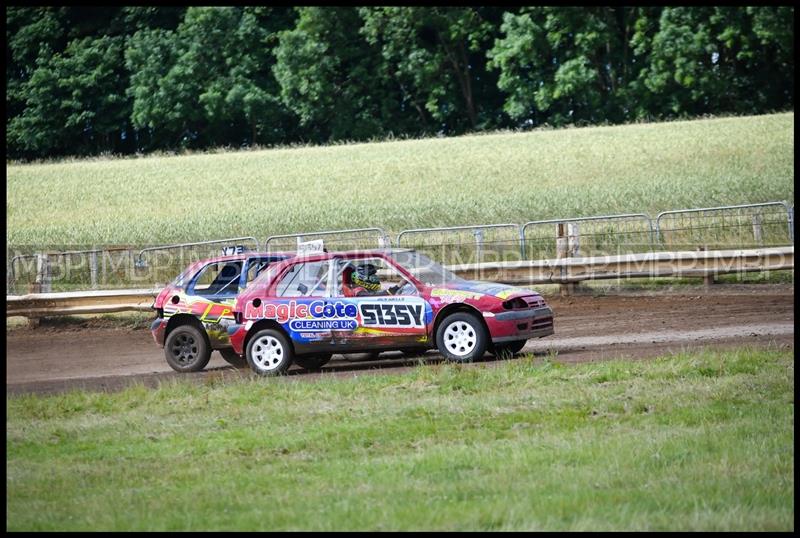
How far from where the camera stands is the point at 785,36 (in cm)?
5203

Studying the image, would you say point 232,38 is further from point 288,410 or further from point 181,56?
point 288,410

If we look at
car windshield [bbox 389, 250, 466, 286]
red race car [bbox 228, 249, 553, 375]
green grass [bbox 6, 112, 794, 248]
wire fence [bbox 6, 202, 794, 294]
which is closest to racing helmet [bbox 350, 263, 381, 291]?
red race car [bbox 228, 249, 553, 375]

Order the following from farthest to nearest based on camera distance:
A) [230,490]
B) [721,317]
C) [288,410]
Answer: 1. [721,317]
2. [288,410]
3. [230,490]

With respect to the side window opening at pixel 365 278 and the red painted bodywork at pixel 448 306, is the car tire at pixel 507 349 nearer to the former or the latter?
the red painted bodywork at pixel 448 306

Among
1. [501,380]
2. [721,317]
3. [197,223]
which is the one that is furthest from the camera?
[197,223]

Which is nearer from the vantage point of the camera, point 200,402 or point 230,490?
point 230,490

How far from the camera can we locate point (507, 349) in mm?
15508

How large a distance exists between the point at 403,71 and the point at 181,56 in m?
12.1

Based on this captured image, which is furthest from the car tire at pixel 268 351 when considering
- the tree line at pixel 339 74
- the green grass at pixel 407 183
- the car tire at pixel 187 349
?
the tree line at pixel 339 74

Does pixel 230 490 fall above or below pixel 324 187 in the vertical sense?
below

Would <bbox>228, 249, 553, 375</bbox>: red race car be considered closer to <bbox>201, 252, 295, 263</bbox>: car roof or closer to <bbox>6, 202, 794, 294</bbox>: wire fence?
<bbox>201, 252, 295, 263</bbox>: car roof

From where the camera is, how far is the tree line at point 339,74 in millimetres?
57500

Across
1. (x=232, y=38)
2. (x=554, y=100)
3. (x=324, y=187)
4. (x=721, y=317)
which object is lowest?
(x=721, y=317)

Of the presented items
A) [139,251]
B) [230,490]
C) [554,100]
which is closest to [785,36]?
[554,100]
